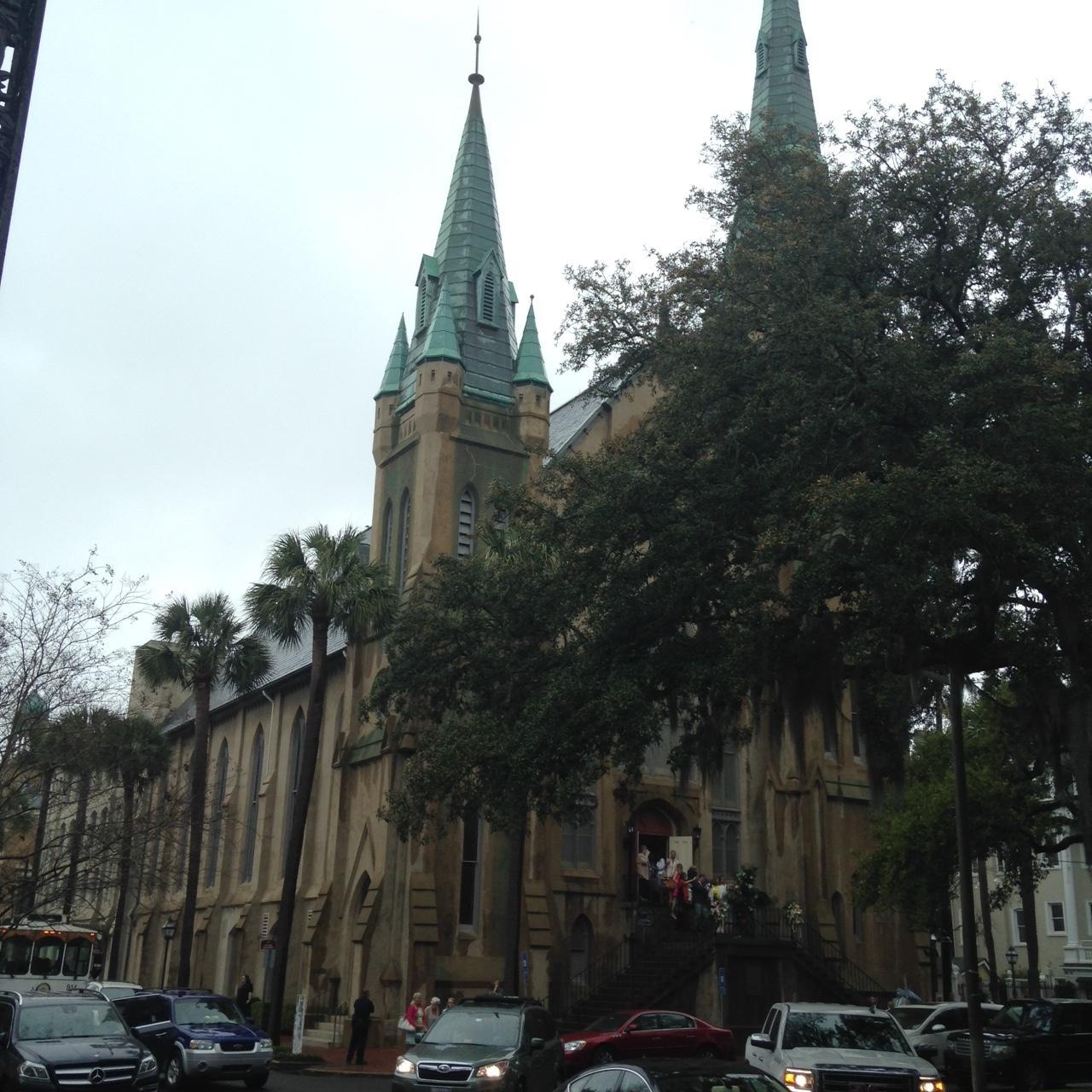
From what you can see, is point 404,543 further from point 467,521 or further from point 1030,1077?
point 1030,1077

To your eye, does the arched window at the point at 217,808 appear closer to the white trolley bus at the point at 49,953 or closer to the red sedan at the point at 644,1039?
the white trolley bus at the point at 49,953

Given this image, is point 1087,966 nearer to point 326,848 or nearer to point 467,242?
point 326,848

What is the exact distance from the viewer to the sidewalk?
26000 mm

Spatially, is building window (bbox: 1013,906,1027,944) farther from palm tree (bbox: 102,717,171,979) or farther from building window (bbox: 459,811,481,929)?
palm tree (bbox: 102,717,171,979)

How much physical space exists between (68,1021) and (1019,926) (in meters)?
55.0

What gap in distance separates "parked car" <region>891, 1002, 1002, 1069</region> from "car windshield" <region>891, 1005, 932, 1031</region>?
0.10 feet

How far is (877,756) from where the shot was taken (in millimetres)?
21203

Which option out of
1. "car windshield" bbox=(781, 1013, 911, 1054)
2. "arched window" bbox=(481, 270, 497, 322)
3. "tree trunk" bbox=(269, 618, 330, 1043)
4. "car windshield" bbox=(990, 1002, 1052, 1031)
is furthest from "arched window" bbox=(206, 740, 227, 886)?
"car windshield" bbox=(781, 1013, 911, 1054)

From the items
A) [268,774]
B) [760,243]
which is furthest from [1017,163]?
[268,774]

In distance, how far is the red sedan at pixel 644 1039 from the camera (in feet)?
76.0

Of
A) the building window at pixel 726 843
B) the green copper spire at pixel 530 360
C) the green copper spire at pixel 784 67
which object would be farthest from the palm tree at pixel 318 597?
the green copper spire at pixel 784 67

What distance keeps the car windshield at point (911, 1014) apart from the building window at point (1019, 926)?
37006 millimetres

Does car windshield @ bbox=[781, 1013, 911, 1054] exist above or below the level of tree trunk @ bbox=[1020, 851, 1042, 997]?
below

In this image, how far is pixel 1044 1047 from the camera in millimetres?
21922
